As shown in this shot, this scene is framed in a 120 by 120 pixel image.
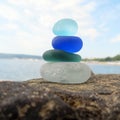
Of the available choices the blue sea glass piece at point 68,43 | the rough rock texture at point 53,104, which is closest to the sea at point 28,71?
the blue sea glass piece at point 68,43

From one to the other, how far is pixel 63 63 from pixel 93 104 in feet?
1.88

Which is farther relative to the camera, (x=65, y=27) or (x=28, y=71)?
(x=28, y=71)

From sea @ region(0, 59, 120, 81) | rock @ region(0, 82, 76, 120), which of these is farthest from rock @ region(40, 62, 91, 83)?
sea @ region(0, 59, 120, 81)

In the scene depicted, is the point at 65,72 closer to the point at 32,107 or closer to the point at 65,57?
the point at 65,57

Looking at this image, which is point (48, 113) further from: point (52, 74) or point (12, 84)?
point (52, 74)

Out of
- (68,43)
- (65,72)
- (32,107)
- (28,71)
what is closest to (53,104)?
(32,107)

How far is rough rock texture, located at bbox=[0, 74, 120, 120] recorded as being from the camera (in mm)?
1211

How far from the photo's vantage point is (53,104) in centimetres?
124

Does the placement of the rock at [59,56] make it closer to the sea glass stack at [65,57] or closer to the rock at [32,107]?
the sea glass stack at [65,57]

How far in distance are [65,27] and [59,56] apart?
0.17m

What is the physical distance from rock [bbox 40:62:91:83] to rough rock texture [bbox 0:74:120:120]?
41 cm

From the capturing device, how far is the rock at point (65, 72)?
1.84 meters

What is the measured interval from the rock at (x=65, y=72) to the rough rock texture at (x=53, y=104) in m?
0.41

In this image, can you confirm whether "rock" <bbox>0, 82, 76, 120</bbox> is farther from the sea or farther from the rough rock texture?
the sea
